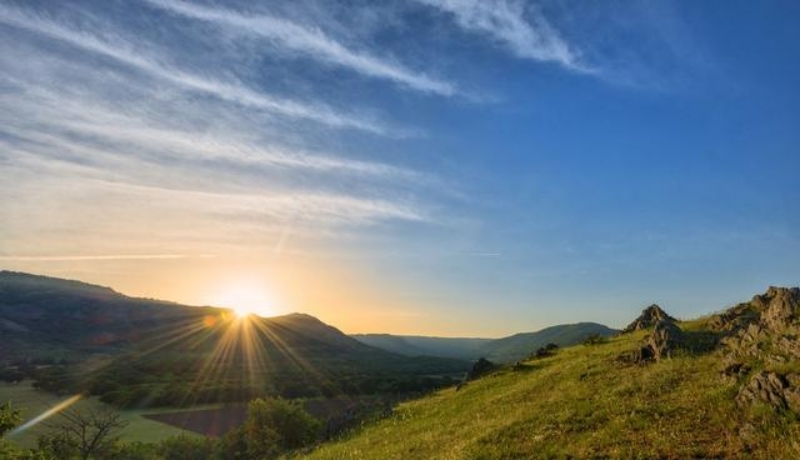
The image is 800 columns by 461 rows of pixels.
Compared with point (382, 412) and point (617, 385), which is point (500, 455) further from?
point (382, 412)

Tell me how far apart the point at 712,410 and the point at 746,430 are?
2797mm

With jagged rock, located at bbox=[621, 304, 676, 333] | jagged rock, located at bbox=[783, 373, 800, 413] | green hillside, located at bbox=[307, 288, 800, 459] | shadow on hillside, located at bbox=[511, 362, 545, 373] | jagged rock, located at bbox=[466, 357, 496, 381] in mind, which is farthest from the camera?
jagged rock, located at bbox=[466, 357, 496, 381]

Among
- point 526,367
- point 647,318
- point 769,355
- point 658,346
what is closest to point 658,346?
point 658,346

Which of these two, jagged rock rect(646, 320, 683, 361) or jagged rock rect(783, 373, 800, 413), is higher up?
jagged rock rect(646, 320, 683, 361)

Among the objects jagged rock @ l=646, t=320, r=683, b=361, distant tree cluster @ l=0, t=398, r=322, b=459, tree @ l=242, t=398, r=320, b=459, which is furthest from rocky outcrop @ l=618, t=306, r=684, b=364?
tree @ l=242, t=398, r=320, b=459

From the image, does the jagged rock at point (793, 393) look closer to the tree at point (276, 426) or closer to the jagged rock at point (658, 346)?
the jagged rock at point (658, 346)

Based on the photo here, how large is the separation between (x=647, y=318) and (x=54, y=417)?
99.9 meters

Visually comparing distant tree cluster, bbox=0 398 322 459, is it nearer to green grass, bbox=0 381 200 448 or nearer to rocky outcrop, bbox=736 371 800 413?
green grass, bbox=0 381 200 448

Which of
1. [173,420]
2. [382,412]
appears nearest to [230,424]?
[173,420]

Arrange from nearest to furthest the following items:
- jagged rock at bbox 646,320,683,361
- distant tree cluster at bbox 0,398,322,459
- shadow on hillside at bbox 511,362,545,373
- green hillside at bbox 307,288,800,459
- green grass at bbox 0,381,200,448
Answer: green hillside at bbox 307,288,800,459 < jagged rock at bbox 646,320,683,361 < shadow on hillside at bbox 511,362,545,373 < distant tree cluster at bbox 0,398,322,459 < green grass at bbox 0,381,200,448

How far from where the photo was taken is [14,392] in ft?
438

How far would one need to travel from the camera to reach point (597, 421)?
803 inches

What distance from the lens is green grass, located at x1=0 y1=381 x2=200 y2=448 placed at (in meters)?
76.2

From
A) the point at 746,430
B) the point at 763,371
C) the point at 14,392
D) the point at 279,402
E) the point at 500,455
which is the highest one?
the point at 763,371
